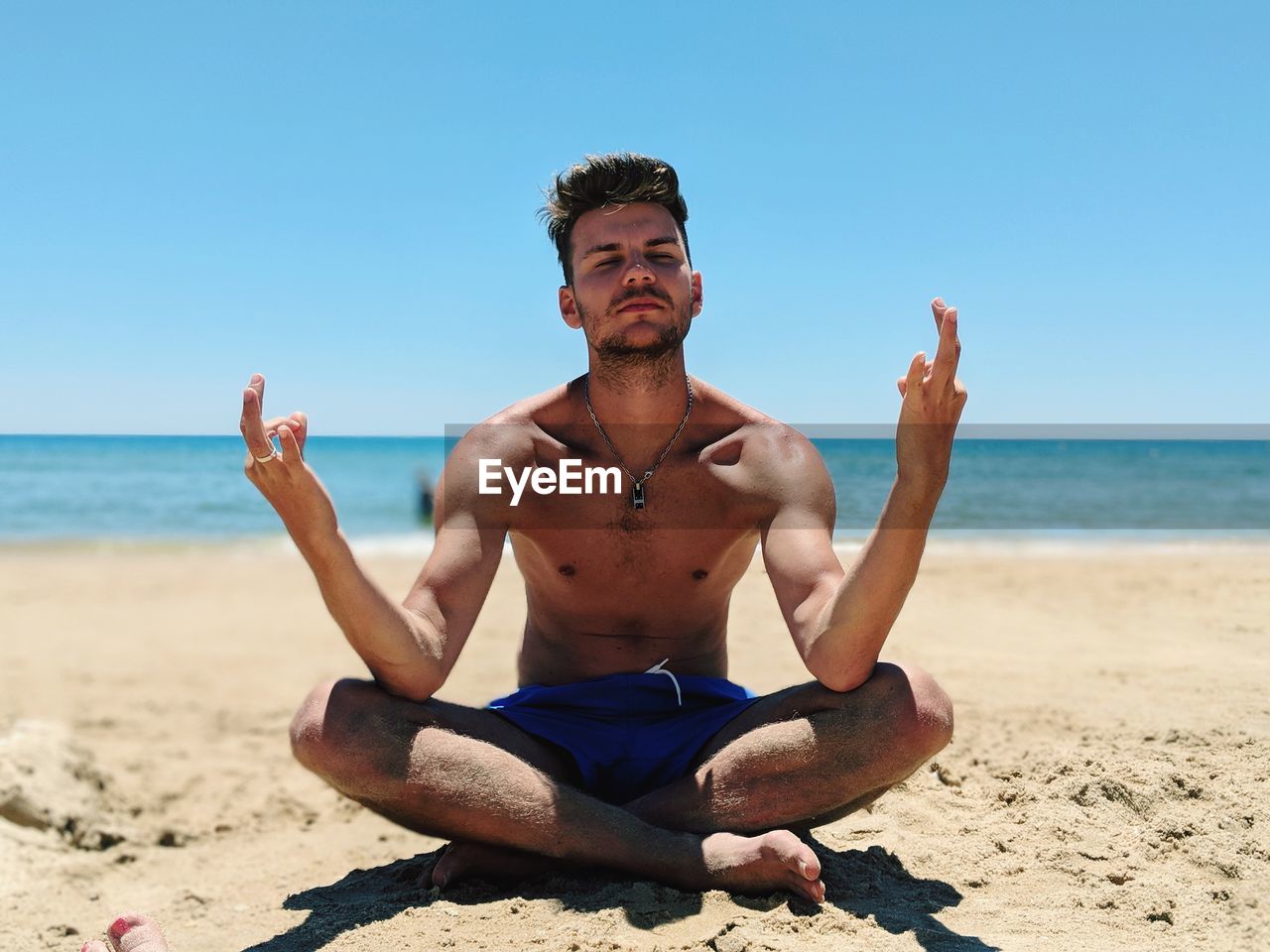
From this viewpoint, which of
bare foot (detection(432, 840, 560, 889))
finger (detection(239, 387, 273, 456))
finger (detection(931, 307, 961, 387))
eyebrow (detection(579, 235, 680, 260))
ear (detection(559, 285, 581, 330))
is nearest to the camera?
finger (detection(931, 307, 961, 387))

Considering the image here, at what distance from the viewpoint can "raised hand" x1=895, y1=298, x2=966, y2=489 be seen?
204 centimetres

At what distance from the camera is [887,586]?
2275mm

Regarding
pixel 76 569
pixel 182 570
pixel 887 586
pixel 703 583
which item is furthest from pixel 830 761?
pixel 76 569

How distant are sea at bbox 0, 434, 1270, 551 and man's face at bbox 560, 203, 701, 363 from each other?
40.8 inches

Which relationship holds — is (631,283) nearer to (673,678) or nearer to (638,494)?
(638,494)

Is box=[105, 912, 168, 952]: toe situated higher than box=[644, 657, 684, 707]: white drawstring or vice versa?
box=[644, 657, 684, 707]: white drawstring

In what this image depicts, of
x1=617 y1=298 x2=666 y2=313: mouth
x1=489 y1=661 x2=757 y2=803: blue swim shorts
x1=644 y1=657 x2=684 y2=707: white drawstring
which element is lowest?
x1=489 y1=661 x2=757 y2=803: blue swim shorts

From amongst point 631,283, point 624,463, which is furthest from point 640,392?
point 631,283

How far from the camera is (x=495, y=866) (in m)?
2.62

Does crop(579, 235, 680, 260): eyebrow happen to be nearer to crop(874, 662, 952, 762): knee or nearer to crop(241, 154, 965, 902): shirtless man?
crop(241, 154, 965, 902): shirtless man

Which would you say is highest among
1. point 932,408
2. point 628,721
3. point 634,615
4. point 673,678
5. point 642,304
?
point 642,304

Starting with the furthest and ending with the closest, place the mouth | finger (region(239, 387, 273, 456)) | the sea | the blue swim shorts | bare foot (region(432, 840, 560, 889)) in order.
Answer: the sea < the mouth < the blue swim shorts < bare foot (region(432, 840, 560, 889)) < finger (region(239, 387, 273, 456))

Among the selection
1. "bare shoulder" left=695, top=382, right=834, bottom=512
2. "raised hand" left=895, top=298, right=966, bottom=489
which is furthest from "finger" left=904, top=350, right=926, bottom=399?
"bare shoulder" left=695, top=382, right=834, bottom=512

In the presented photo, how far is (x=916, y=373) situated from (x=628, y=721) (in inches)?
56.5
